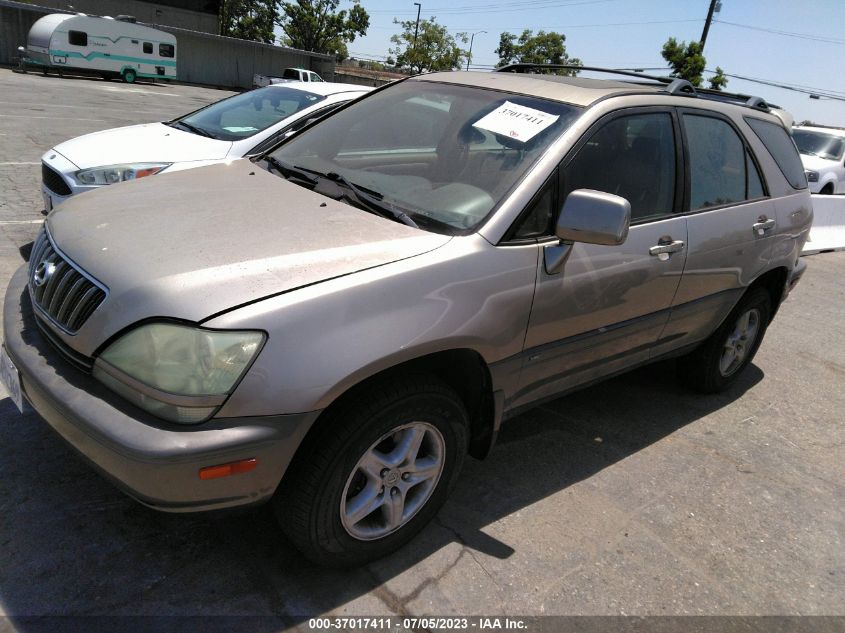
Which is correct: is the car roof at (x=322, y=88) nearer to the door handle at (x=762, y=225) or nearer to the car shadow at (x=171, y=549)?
the door handle at (x=762, y=225)

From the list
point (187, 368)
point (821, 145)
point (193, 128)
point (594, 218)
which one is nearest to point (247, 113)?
point (193, 128)

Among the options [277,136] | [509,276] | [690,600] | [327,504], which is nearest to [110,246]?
[327,504]

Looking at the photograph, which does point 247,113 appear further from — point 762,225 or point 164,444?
point 164,444

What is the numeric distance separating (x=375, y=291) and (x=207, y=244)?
0.61 m

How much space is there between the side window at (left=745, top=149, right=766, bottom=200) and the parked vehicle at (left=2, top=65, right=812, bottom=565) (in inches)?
6.0

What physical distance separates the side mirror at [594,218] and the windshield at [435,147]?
0.27 m

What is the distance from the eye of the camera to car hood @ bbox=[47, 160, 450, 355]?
6.84 ft

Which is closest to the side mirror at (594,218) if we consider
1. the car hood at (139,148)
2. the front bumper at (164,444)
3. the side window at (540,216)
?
the side window at (540,216)

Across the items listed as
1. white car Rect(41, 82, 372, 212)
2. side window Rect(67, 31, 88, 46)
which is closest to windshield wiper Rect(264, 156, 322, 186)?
white car Rect(41, 82, 372, 212)

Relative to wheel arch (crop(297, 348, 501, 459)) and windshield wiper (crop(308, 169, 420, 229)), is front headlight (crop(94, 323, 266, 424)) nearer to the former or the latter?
wheel arch (crop(297, 348, 501, 459))

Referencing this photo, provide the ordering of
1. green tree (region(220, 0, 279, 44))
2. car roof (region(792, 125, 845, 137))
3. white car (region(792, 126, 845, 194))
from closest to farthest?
white car (region(792, 126, 845, 194)) < car roof (region(792, 125, 845, 137)) < green tree (region(220, 0, 279, 44))

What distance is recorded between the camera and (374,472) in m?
2.41

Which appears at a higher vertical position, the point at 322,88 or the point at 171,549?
the point at 322,88

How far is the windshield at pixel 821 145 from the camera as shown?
13867 millimetres
